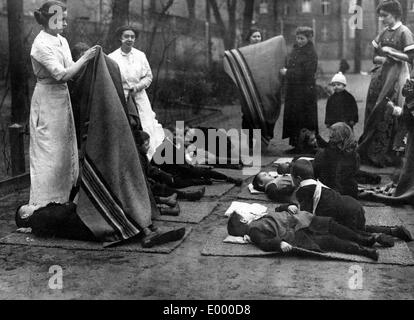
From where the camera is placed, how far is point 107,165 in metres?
5.68

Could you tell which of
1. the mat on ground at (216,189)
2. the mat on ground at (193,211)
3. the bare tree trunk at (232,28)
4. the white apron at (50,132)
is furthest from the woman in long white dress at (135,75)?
the bare tree trunk at (232,28)

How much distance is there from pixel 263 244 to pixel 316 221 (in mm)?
450

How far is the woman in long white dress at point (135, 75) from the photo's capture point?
782cm

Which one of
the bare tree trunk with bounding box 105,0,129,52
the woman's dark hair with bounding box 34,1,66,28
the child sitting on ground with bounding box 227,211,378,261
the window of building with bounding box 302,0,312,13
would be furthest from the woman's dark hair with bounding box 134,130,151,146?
the window of building with bounding box 302,0,312,13

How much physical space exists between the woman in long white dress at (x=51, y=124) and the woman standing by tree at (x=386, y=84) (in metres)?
4.26

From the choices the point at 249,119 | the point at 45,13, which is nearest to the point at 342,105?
the point at 249,119

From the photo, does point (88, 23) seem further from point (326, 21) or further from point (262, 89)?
point (326, 21)

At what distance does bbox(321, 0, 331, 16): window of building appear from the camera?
4753cm

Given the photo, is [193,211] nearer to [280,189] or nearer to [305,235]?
[280,189]

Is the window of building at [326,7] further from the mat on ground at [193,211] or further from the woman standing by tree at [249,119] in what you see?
the mat on ground at [193,211]

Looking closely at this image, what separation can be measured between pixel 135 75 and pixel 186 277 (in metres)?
3.80

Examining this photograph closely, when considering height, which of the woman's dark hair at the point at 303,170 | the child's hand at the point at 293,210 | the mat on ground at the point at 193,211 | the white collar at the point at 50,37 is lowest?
the mat on ground at the point at 193,211
